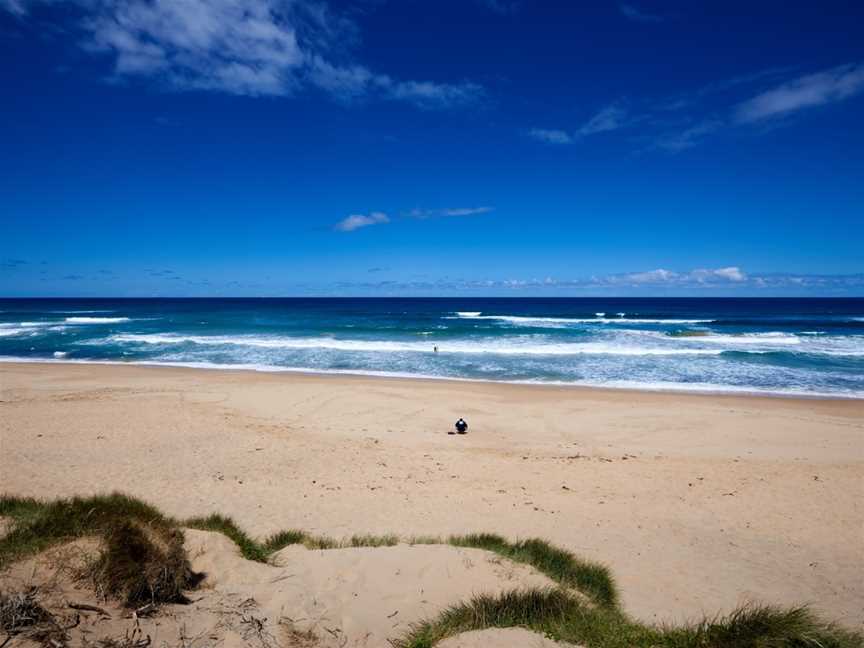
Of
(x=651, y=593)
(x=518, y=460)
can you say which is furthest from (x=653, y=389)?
(x=651, y=593)

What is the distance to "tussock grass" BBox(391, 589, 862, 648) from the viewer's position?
3080mm

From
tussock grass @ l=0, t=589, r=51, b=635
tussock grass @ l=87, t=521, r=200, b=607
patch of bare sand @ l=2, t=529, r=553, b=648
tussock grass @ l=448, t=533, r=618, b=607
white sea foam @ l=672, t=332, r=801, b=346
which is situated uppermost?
tussock grass @ l=0, t=589, r=51, b=635

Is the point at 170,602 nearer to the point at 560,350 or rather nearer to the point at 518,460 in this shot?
the point at 518,460

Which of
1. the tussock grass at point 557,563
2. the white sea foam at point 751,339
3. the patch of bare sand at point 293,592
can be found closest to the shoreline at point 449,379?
the tussock grass at point 557,563

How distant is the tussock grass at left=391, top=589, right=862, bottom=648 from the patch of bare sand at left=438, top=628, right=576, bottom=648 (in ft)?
0.29

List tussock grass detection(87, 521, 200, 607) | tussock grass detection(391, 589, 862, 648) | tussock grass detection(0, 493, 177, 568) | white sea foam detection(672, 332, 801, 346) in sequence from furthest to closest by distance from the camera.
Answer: white sea foam detection(672, 332, 801, 346), tussock grass detection(0, 493, 177, 568), tussock grass detection(87, 521, 200, 607), tussock grass detection(391, 589, 862, 648)

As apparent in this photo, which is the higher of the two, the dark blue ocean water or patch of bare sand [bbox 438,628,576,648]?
patch of bare sand [bbox 438,628,576,648]

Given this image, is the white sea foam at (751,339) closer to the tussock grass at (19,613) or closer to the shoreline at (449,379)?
the shoreline at (449,379)

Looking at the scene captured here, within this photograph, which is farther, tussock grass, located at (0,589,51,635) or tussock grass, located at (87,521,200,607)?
tussock grass, located at (87,521,200,607)

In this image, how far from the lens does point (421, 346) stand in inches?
1202

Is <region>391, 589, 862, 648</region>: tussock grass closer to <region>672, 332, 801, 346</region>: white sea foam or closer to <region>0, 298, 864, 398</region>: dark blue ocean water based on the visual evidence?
<region>0, 298, 864, 398</region>: dark blue ocean water

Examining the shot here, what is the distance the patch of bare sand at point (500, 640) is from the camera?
3.23 metres

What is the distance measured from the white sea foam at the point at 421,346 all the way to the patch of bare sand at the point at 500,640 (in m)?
23.9

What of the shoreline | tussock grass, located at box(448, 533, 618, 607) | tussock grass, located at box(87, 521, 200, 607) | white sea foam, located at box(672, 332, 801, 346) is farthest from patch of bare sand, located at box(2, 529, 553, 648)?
white sea foam, located at box(672, 332, 801, 346)
